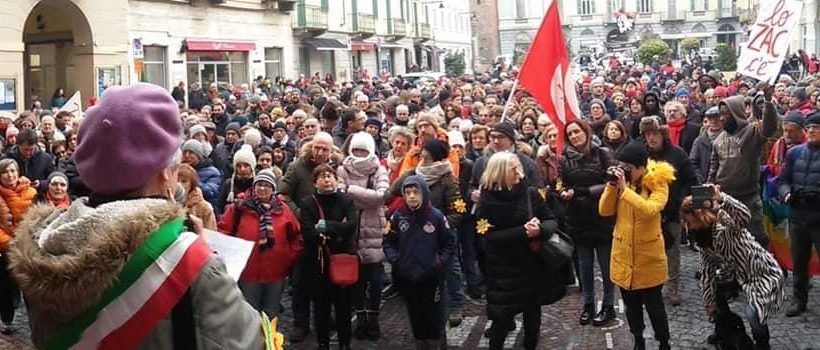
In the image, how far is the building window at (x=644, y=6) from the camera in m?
91.6

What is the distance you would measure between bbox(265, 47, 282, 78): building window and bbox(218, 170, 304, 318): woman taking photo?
28063 millimetres

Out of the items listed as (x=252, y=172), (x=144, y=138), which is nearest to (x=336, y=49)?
(x=252, y=172)

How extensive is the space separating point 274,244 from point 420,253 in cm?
118

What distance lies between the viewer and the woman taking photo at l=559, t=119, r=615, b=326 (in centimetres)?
767

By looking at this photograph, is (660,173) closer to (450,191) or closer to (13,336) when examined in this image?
(450,191)

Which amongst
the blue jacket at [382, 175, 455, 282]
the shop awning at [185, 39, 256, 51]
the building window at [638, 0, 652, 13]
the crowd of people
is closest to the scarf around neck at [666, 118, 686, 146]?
the crowd of people

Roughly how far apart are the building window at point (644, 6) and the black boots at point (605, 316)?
88.7m

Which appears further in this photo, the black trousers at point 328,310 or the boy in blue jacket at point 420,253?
the black trousers at point 328,310

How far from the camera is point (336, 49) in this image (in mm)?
39125

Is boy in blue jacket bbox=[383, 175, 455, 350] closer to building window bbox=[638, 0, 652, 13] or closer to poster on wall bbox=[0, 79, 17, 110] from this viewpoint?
poster on wall bbox=[0, 79, 17, 110]

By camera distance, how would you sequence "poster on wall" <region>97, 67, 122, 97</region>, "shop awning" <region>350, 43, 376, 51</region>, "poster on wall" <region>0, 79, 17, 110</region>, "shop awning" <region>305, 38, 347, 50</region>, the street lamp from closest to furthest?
"poster on wall" <region>0, 79, 17, 110</region>, "poster on wall" <region>97, 67, 122, 97</region>, "shop awning" <region>305, 38, 347, 50</region>, "shop awning" <region>350, 43, 376, 51</region>, the street lamp

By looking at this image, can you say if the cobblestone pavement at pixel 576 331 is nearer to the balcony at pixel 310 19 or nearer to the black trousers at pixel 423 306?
the black trousers at pixel 423 306

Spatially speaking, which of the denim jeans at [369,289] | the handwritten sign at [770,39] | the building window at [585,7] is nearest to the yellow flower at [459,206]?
the denim jeans at [369,289]

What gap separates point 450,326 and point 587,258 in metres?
1.38
